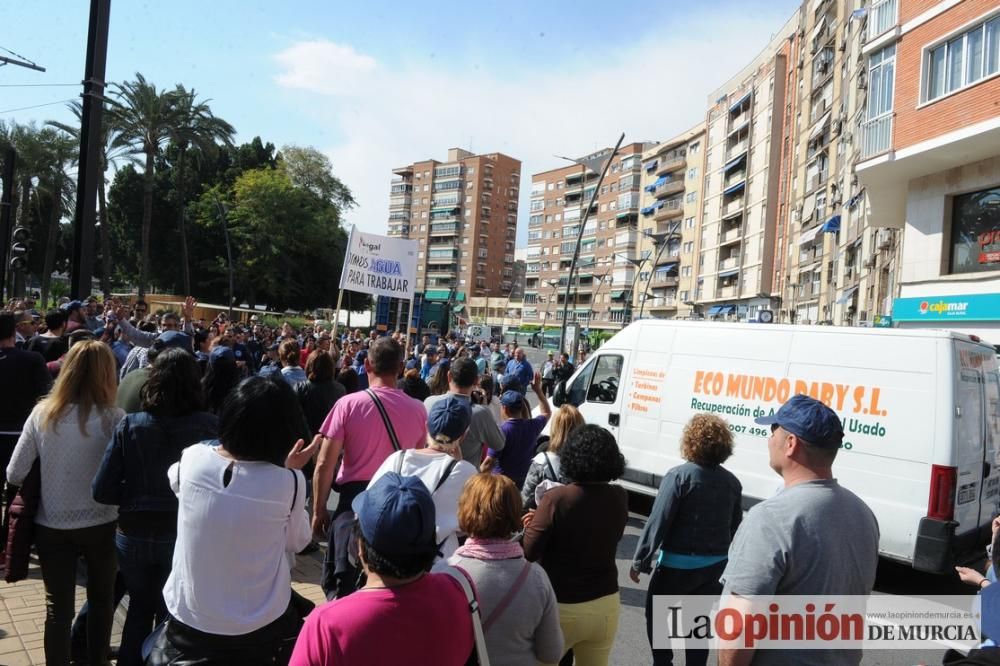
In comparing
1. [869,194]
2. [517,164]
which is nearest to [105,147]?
[869,194]

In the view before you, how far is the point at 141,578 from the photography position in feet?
9.89

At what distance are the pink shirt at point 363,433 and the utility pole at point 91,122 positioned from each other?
4.48m

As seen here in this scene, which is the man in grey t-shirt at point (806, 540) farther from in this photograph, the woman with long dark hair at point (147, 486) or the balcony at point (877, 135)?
the balcony at point (877, 135)

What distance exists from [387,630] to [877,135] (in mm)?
19192

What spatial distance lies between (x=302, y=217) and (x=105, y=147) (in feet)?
61.0

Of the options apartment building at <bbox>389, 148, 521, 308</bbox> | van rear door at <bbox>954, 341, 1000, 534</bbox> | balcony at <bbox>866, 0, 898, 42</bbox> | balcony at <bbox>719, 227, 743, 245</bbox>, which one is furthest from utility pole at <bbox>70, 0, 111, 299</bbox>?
apartment building at <bbox>389, 148, 521, 308</bbox>

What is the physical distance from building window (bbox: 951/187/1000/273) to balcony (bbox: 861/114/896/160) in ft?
7.03

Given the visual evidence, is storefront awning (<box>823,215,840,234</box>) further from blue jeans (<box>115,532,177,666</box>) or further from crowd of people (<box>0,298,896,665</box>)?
blue jeans (<box>115,532,177,666</box>)

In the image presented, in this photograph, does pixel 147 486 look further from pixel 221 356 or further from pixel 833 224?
pixel 833 224

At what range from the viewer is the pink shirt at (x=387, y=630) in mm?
1694

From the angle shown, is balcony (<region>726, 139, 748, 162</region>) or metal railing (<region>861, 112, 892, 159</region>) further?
balcony (<region>726, 139, 748, 162</region>)

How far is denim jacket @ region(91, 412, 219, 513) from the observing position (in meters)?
2.97

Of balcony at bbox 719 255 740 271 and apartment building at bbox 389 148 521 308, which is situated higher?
apartment building at bbox 389 148 521 308

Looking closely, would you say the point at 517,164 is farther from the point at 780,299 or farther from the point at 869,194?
the point at 869,194
